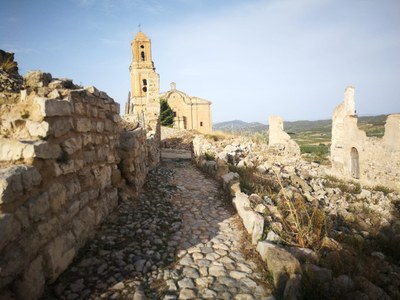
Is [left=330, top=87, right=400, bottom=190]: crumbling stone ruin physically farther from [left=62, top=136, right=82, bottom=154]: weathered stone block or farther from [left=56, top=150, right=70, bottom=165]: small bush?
[left=56, top=150, right=70, bottom=165]: small bush

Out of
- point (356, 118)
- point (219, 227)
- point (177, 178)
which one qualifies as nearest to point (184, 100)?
point (356, 118)

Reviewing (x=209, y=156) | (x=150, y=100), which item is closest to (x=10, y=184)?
(x=209, y=156)

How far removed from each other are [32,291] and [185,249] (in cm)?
191

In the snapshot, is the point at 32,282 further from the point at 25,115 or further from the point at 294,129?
the point at 294,129

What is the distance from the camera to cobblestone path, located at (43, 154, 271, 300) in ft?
9.30

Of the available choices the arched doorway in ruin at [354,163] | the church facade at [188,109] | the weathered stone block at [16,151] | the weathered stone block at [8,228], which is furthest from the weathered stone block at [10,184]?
the church facade at [188,109]

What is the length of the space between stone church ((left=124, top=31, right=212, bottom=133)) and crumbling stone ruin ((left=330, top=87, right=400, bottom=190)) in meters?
10.2

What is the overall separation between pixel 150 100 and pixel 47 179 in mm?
10770

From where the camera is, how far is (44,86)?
3719mm

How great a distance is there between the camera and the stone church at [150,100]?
1330 centimetres

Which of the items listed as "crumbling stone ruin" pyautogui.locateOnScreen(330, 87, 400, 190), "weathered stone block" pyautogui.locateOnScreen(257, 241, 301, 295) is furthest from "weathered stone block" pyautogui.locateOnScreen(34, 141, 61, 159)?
"crumbling stone ruin" pyautogui.locateOnScreen(330, 87, 400, 190)

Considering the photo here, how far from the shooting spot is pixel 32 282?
8.15 ft

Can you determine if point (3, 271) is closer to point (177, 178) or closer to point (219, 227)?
point (219, 227)

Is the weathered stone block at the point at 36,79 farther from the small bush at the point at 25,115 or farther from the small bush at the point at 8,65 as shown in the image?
the small bush at the point at 8,65
